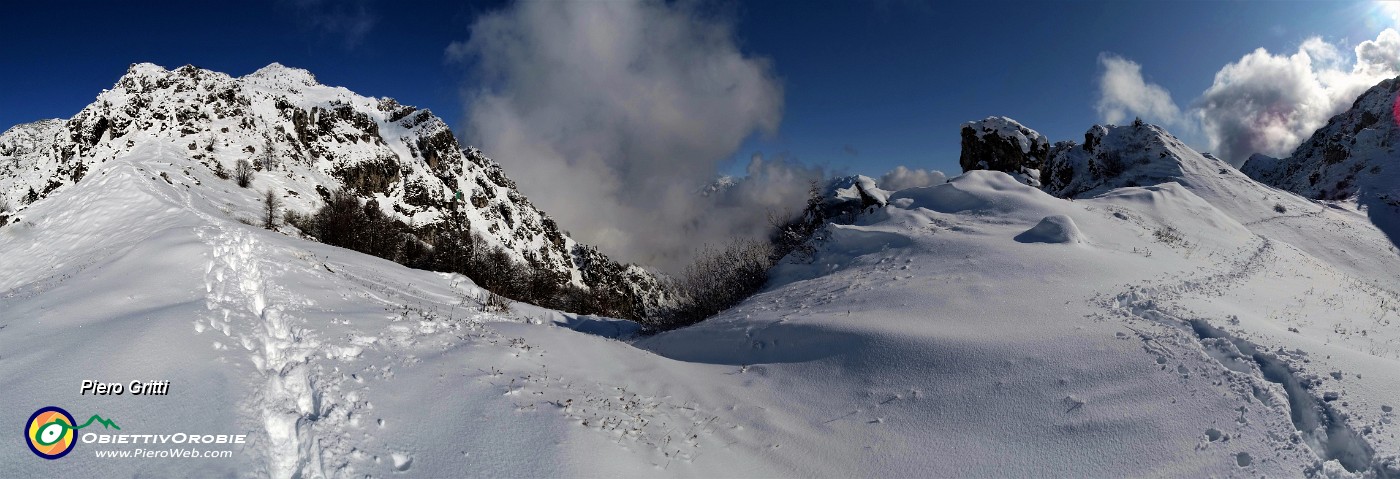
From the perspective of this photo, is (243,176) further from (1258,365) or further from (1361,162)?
(1361,162)

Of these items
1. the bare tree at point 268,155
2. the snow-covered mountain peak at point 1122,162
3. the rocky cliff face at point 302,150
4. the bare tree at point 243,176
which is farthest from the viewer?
the bare tree at point 268,155

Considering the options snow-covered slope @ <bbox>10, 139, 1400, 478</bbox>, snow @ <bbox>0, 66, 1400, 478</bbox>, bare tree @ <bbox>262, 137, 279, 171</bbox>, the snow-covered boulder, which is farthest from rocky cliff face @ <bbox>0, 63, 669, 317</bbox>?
the snow-covered boulder

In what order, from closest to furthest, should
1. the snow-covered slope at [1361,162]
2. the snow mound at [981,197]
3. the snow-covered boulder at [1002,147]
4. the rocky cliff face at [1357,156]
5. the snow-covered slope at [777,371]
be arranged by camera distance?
the snow-covered slope at [777,371] < the snow mound at [981,197] < the snow-covered slope at [1361,162] < the rocky cliff face at [1357,156] < the snow-covered boulder at [1002,147]

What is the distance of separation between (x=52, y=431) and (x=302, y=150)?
71.6 metres

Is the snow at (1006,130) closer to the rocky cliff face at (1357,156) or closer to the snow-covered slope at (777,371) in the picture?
the rocky cliff face at (1357,156)

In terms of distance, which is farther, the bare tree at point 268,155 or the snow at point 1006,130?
the bare tree at point 268,155

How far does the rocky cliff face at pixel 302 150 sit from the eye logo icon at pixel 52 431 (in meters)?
13.0

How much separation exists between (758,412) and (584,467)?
291 centimetres

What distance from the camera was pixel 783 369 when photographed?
8398mm

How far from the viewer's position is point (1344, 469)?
467 cm

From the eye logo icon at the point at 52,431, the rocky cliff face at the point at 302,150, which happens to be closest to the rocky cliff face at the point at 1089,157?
the rocky cliff face at the point at 302,150

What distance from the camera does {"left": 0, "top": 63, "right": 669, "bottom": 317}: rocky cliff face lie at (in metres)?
34.7

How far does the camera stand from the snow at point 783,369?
507 cm

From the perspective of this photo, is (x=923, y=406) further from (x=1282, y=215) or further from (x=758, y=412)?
(x=1282, y=215)
